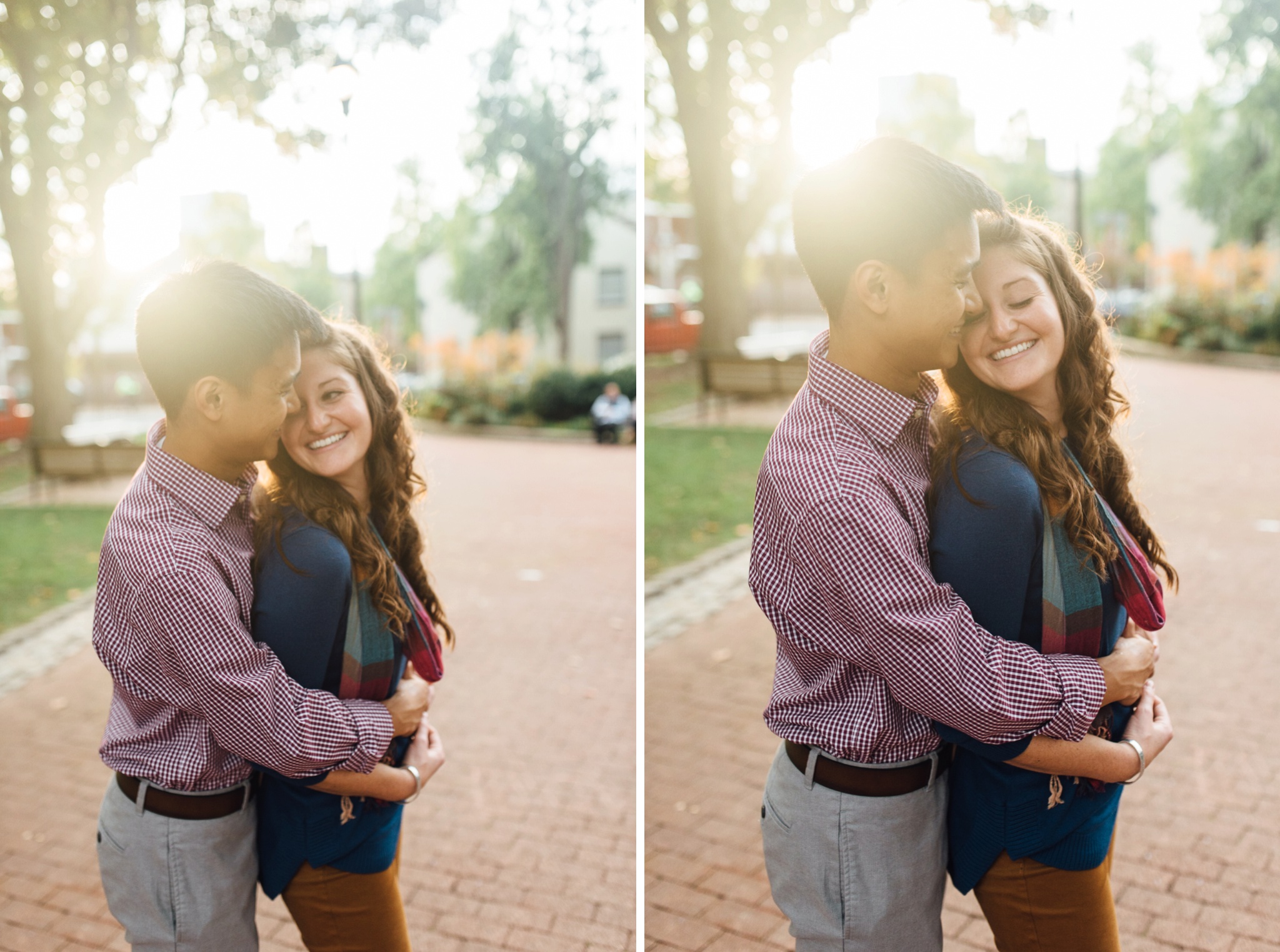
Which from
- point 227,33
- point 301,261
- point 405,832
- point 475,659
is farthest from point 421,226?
point 405,832

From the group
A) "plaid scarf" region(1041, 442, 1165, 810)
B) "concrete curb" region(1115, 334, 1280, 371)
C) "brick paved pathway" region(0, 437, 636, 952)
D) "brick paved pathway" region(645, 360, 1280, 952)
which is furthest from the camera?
"concrete curb" region(1115, 334, 1280, 371)

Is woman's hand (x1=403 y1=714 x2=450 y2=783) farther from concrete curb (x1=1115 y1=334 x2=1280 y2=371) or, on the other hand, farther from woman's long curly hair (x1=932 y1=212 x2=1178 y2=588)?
concrete curb (x1=1115 y1=334 x2=1280 y2=371)

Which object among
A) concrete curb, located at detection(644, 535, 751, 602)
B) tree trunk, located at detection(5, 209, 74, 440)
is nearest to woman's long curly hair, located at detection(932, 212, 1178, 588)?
concrete curb, located at detection(644, 535, 751, 602)

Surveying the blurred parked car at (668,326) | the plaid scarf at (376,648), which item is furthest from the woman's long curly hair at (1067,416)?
the blurred parked car at (668,326)

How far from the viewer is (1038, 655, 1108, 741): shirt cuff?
1.68m

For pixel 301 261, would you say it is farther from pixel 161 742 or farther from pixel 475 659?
pixel 161 742

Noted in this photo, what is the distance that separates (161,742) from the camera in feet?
6.58

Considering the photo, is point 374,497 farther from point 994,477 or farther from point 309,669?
point 994,477

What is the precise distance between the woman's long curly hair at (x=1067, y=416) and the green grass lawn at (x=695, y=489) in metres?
6.12

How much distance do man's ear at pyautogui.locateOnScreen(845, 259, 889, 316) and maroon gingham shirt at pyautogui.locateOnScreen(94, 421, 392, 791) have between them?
1125mm

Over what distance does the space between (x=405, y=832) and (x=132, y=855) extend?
3.02 m

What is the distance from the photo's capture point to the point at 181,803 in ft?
6.68

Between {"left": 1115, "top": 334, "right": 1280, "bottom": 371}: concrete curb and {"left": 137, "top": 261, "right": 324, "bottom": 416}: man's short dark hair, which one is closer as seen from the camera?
{"left": 137, "top": 261, "right": 324, "bottom": 416}: man's short dark hair

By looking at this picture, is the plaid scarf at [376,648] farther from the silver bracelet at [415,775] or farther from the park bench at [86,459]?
the park bench at [86,459]
